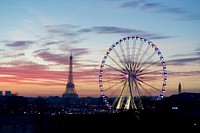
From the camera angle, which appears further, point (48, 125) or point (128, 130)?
point (48, 125)

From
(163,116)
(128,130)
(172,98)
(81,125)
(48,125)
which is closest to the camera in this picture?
(128,130)

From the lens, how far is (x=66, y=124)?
75000 millimetres

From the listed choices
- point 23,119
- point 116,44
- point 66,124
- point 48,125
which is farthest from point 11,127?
point 116,44

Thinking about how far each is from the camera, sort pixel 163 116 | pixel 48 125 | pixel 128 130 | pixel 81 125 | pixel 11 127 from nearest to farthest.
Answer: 1. pixel 128 130
2. pixel 163 116
3. pixel 81 125
4. pixel 48 125
5. pixel 11 127

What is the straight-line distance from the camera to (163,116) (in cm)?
6638

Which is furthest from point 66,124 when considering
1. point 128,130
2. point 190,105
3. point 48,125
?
point 190,105

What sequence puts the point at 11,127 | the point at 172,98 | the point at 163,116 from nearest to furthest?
the point at 163,116 → the point at 11,127 → the point at 172,98

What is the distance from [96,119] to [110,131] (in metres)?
11.3

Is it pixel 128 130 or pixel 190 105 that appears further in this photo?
pixel 190 105

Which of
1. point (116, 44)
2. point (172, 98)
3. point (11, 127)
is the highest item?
point (116, 44)

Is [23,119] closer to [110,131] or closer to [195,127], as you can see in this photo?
[110,131]

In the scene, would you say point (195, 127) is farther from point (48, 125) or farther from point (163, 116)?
point (48, 125)

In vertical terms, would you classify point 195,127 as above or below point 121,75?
below

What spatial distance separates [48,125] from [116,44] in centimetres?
2618
